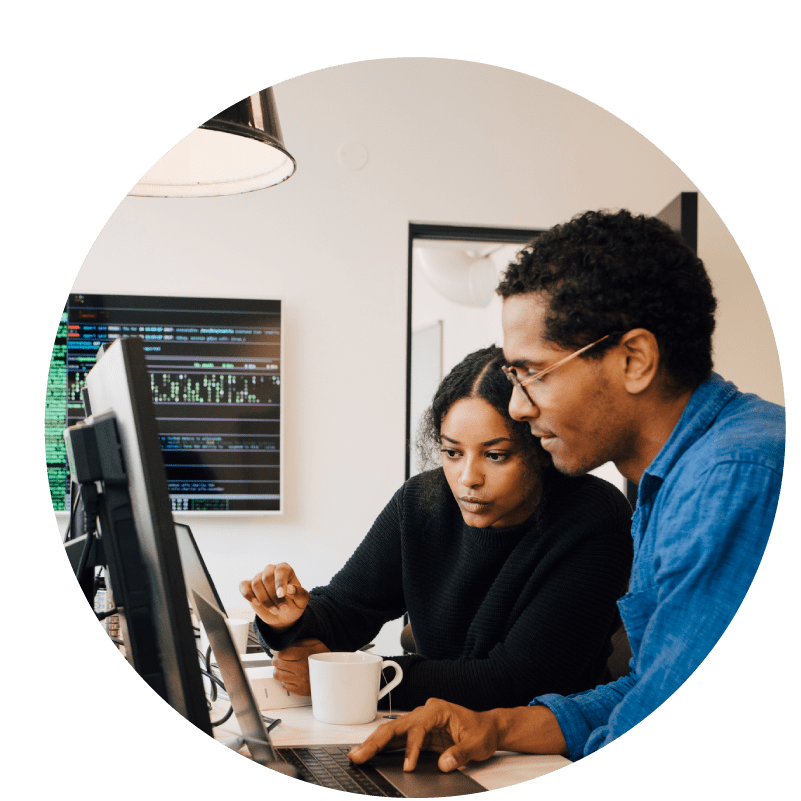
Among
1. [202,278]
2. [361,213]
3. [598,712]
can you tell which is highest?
[361,213]

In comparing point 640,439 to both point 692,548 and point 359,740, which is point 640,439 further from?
point 359,740

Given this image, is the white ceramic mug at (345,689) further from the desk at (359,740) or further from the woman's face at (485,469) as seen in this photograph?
the woman's face at (485,469)

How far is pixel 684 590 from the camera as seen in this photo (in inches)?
28.9

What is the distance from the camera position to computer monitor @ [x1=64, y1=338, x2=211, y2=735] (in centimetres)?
47

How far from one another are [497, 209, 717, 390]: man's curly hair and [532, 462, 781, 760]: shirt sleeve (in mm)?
177

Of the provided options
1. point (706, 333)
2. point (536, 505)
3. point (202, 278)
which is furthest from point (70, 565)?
point (706, 333)

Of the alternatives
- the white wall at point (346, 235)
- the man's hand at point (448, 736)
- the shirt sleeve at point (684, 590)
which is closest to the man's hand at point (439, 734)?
the man's hand at point (448, 736)

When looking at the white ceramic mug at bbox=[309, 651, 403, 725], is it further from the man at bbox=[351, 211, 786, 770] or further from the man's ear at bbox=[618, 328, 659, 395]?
the man's ear at bbox=[618, 328, 659, 395]

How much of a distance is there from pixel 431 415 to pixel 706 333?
1.60 feet

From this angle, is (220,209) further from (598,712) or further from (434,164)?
(598,712)

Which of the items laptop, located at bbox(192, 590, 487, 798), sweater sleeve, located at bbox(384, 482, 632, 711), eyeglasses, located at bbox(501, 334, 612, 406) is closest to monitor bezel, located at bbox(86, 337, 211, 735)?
laptop, located at bbox(192, 590, 487, 798)

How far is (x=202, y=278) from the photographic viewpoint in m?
1.24

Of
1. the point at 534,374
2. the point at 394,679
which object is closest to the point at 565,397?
the point at 534,374

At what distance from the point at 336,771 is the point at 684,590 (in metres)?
0.42
